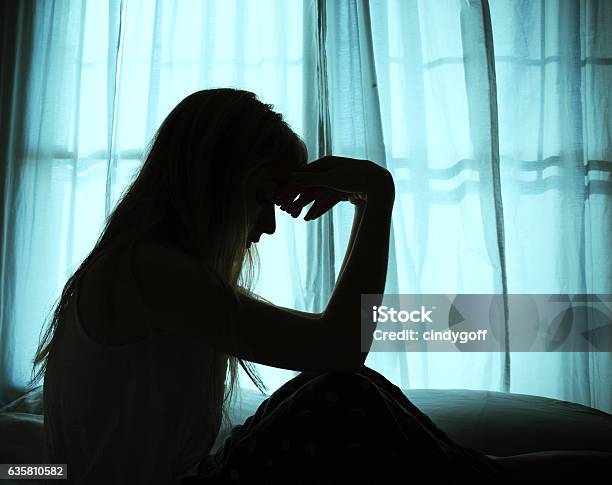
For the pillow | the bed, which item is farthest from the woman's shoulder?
the pillow

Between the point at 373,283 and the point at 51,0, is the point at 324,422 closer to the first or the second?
the point at 373,283

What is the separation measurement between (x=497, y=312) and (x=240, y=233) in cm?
135

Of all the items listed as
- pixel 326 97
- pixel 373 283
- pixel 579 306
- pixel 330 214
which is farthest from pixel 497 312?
pixel 373 283

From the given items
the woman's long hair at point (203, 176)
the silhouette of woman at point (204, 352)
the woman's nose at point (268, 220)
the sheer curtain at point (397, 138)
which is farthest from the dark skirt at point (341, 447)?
the sheer curtain at point (397, 138)

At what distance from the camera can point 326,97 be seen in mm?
1977

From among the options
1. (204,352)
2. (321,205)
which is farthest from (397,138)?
(204,352)

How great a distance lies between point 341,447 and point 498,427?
1.59ft

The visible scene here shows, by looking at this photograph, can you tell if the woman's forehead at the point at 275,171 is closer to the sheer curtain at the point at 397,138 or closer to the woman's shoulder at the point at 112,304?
the woman's shoulder at the point at 112,304

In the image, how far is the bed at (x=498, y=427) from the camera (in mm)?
1001

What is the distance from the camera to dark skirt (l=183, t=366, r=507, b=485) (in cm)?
69

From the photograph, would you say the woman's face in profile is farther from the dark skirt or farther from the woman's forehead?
the dark skirt

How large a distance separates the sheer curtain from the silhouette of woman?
117 centimetres

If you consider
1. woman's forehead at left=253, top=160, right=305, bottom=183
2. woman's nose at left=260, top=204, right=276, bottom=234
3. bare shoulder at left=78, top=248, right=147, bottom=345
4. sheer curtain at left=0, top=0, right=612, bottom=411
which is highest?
sheer curtain at left=0, top=0, right=612, bottom=411

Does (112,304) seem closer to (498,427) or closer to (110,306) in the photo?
(110,306)
